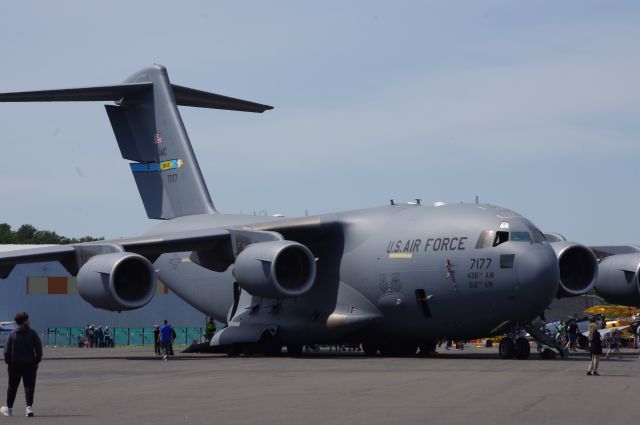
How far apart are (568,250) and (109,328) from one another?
1307 inches

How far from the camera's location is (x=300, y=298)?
95.6ft

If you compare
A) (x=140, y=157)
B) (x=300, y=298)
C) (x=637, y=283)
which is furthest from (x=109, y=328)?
(x=637, y=283)

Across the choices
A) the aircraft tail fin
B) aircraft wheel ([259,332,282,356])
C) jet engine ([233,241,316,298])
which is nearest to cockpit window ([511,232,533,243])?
jet engine ([233,241,316,298])

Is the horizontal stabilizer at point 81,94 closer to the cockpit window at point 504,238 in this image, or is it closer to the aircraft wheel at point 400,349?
the aircraft wheel at point 400,349

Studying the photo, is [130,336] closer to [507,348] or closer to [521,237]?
[507,348]

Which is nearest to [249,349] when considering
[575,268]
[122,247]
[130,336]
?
[122,247]

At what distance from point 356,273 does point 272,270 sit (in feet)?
9.17

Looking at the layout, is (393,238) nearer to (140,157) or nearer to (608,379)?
(608,379)

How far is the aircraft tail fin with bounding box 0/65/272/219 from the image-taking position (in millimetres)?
34625

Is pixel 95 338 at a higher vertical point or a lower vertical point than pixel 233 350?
lower

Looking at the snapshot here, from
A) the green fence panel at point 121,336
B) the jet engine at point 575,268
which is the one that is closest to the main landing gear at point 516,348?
the jet engine at point 575,268

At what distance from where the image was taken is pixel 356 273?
27719 millimetres

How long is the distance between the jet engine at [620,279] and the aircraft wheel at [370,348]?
20.3 feet

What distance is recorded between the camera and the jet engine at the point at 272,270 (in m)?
25.9
